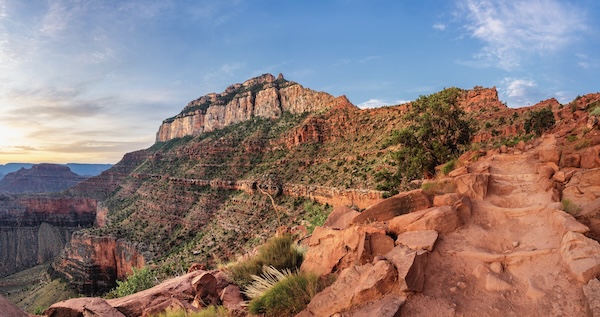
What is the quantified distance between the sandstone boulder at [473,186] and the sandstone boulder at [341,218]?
284cm

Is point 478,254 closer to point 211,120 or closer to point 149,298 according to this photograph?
point 149,298

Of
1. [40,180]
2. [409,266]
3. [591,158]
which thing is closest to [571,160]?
[591,158]

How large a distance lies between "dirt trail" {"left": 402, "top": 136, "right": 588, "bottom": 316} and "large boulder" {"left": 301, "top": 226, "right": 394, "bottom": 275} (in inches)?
48.0

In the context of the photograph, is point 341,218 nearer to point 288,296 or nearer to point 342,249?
point 342,249

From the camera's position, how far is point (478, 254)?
217 inches

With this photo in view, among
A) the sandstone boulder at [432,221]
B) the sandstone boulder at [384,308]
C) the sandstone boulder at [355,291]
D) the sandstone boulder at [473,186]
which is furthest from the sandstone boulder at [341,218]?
the sandstone boulder at [384,308]

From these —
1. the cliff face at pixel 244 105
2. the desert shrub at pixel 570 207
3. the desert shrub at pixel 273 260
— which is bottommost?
the desert shrub at pixel 273 260

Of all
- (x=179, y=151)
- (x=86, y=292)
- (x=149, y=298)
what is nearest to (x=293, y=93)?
(x=179, y=151)

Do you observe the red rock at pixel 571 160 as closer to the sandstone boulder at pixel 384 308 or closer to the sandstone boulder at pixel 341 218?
the sandstone boulder at pixel 341 218

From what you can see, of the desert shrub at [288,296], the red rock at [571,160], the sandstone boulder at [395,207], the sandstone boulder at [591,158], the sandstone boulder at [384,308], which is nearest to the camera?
the sandstone boulder at [384,308]

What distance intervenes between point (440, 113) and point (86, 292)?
193 feet

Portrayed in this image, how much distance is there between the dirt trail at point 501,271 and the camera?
4516 mm

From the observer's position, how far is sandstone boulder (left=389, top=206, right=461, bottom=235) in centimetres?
648

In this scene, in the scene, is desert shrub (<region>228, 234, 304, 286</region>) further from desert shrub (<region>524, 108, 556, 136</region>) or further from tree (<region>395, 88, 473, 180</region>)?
desert shrub (<region>524, 108, 556, 136</region>)
